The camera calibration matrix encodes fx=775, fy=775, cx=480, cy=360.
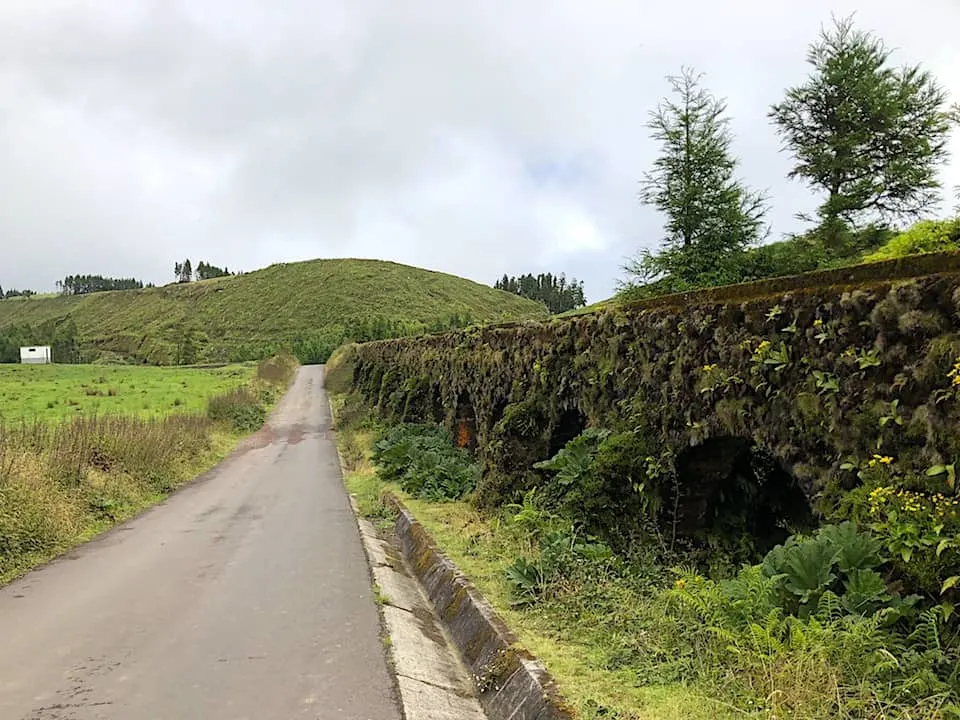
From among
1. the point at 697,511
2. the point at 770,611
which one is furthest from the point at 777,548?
the point at 697,511

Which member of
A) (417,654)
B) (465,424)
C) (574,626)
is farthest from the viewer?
(465,424)

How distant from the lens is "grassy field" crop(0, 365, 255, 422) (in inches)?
1300

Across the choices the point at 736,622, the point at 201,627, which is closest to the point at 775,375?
the point at 736,622

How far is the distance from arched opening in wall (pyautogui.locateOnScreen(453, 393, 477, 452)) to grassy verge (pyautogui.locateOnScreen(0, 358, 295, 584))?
6.39 metres

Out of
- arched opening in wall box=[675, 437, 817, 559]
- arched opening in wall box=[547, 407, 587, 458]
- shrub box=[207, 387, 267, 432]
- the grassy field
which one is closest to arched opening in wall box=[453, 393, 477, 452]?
arched opening in wall box=[547, 407, 587, 458]

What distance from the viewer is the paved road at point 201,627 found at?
550 cm

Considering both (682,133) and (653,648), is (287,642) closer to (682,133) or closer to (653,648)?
(653,648)

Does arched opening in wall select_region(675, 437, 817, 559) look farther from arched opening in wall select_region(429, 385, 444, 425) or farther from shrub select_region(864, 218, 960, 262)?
arched opening in wall select_region(429, 385, 444, 425)

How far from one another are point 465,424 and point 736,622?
Result: 40.9 feet

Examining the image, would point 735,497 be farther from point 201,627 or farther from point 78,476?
point 78,476

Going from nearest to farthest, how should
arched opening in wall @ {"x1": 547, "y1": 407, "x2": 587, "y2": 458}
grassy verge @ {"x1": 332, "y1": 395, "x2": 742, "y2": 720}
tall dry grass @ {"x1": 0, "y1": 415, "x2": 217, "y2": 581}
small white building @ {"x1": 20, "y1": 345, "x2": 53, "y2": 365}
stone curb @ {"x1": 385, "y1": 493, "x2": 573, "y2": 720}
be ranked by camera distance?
grassy verge @ {"x1": 332, "y1": 395, "x2": 742, "y2": 720}
stone curb @ {"x1": 385, "y1": 493, "x2": 573, "y2": 720}
tall dry grass @ {"x1": 0, "y1": 415, "x2": 217, "y2": 581}
arched opening in wall @ {"x1": 547, "y1": 407, "x2": 587, "y2": 458}
small white building @ {"x1": 20, "y1": 345, "x2": 53, "y2": 365}

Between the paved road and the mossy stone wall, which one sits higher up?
the mossy stone wall

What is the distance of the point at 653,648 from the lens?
511cm

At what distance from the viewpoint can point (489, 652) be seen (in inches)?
241
